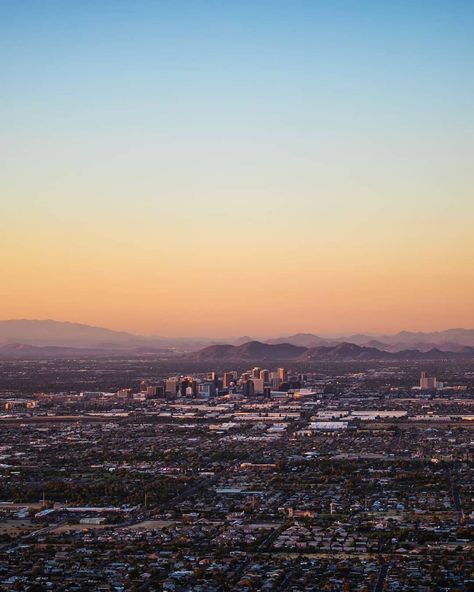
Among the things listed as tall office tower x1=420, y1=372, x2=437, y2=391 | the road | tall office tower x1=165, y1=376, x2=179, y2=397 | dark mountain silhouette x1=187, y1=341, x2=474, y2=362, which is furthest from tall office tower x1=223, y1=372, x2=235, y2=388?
the road

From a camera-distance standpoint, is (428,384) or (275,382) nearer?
(428,384)

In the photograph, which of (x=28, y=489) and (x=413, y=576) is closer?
(x=413, y=576)

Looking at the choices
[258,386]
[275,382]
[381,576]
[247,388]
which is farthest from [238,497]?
[275,382]

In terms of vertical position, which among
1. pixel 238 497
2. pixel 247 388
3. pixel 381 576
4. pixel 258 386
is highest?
pixel 258 386

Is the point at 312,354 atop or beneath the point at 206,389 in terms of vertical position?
atop

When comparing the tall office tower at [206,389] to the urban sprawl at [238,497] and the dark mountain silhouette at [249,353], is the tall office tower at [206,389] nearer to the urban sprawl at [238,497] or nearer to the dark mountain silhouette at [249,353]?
the urban sprawl at [238,497]

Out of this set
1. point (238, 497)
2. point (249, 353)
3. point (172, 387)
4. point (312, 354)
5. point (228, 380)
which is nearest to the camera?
point (238, 497)

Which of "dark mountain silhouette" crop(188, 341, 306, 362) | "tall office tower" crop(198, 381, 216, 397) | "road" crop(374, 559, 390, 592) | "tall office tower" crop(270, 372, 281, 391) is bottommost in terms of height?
"road" crop(374, 559, 390, 592)

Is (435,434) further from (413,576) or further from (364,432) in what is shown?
(413,576)

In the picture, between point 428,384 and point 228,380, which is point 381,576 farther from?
point 228,380

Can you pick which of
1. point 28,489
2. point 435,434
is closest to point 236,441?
point 435,434

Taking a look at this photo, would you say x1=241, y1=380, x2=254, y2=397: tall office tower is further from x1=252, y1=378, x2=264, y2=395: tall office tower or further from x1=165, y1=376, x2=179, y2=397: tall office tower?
x1=165, y1=376, x2=179, y2=397: tall office tower
